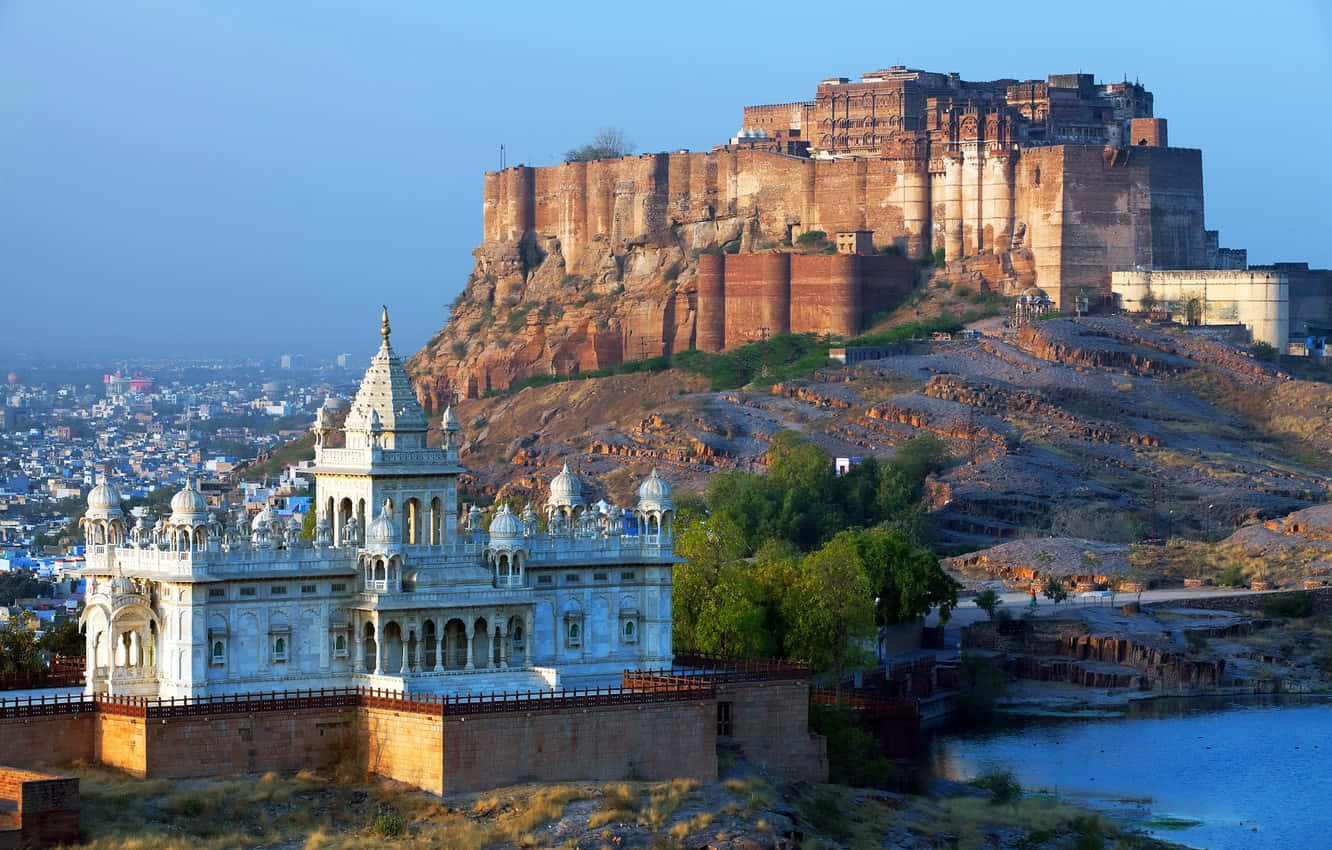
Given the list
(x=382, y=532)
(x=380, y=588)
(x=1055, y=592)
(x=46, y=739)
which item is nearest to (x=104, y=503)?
(x=382, y=532)

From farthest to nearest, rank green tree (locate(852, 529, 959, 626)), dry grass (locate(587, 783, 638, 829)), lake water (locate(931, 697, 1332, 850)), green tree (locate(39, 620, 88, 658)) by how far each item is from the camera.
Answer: green tree (locate(852, 529, 959, 626)), lake water (locate(931, 697, 1332, 850)), green tree (locate(39, 620, 88, 658)), dry grass (locate(587, 783, 638, 829))

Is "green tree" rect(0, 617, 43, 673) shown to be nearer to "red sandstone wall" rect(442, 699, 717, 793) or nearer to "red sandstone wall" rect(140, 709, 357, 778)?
"red sandstone wall" rect(140, 709, 357, 778)

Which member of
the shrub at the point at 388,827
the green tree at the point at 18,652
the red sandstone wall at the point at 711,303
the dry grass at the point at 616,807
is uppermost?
the red sandstone wall at the point at 711,303

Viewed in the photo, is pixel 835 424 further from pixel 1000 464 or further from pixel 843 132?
pixel 843 132

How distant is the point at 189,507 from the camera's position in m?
61.8

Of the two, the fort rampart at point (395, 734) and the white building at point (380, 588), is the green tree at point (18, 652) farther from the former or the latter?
the fort rampart at point (395, 734)

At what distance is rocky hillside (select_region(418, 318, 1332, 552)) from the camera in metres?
114

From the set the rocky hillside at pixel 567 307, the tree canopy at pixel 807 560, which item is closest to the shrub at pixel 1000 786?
the tree canopy at pixel 807 560

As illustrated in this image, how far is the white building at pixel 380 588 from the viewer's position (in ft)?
203

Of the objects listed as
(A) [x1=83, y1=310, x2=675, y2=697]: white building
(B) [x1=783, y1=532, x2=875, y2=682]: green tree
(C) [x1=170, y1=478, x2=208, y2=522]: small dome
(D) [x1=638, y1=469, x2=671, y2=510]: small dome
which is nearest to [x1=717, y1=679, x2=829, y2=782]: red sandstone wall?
(A) [x1=83, y1=310, x2=675, y2=697]: white building

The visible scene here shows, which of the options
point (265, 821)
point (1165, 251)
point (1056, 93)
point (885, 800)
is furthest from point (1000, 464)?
point (265, 821)

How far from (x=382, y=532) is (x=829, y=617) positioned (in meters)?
16.5

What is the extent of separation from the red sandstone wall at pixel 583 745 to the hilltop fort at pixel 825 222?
69.0 m

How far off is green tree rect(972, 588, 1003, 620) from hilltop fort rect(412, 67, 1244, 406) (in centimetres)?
3382
